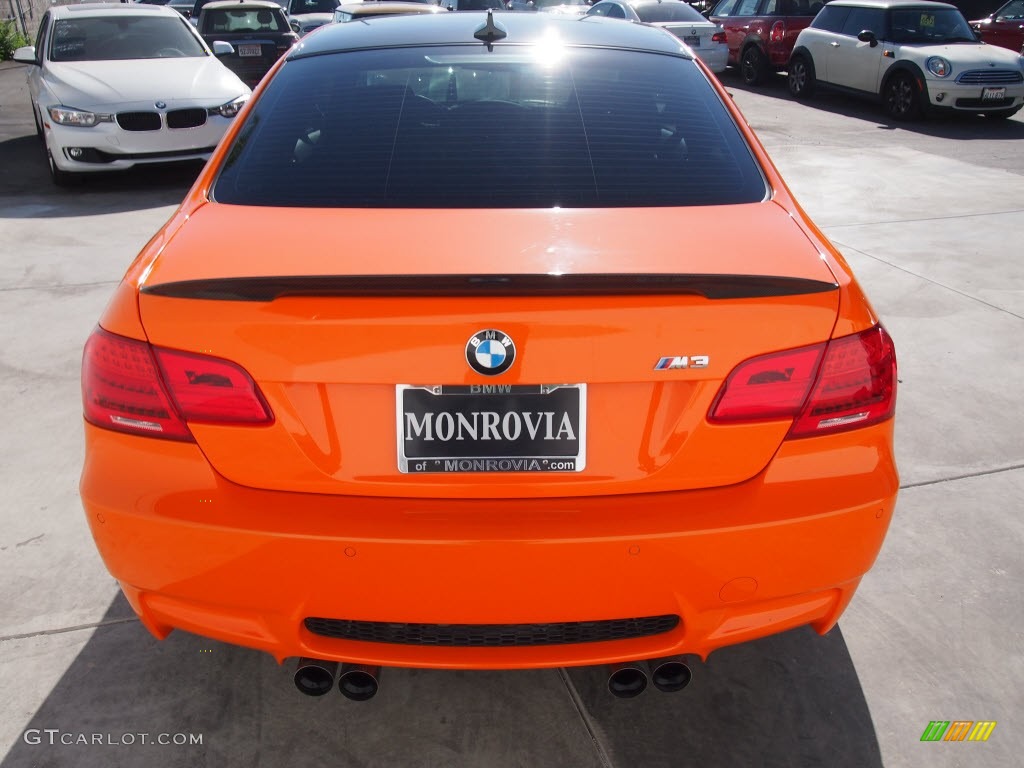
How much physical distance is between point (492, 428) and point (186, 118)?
25.9ft

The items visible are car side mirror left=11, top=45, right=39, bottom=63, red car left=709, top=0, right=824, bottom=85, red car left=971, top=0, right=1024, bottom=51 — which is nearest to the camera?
car side mirror left=11, top=45, right=39, bottom=63

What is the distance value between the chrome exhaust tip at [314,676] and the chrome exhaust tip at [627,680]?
26.1 inches

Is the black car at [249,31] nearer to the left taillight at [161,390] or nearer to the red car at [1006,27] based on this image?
the red car at [1006,27]

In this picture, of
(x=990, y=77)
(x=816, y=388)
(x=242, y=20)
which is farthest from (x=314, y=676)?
(x=242, y=20)

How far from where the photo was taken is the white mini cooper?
12625mm

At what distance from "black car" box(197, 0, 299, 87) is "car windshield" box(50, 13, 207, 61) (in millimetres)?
4700

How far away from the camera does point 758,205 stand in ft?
8.09

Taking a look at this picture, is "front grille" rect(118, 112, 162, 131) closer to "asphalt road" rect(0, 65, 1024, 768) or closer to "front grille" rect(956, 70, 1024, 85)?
"asphalt road" rect(0, 65, 1024, 768)

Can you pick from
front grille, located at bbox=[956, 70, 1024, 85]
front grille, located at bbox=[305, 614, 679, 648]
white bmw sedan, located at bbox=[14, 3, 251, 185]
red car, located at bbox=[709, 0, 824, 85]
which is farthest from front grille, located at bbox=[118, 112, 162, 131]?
red car, located at bbox=[709, 0, 824, 85]

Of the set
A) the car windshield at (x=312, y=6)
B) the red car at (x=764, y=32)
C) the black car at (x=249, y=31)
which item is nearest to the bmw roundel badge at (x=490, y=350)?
the black car at (x=249, y=31)

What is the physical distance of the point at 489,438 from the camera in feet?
6.49

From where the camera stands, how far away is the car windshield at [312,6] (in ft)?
62.5

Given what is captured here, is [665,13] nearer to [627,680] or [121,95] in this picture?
[121,95]

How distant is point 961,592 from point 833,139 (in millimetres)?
9904
